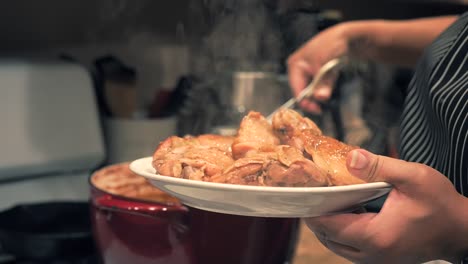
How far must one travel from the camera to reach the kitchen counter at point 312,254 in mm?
823

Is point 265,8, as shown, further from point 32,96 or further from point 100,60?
point 32,96

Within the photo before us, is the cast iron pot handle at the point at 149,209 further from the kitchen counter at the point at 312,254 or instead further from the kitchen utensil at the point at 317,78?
the kitchen utensil at the point at 317,78

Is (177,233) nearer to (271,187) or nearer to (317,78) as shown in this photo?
(271,187)

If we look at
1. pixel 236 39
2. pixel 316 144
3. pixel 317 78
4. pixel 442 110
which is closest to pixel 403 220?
pixel 316 144

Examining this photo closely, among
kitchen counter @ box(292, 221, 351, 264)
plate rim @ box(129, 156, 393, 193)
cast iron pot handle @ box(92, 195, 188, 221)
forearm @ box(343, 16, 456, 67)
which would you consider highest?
forearm @ box(343, 16, 456, 67)

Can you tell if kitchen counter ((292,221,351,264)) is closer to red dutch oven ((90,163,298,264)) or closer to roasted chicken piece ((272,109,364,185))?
red dutch oven ((90,163,298,264))

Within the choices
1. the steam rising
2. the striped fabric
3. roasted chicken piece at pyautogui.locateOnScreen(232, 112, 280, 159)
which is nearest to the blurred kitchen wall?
the steam rising

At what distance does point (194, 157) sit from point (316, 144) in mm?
104

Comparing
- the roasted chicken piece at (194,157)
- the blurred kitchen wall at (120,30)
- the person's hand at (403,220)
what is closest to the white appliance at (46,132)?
the blurred kitchen wall at (120,30)

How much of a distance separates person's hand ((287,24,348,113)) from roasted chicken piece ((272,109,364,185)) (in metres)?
0.42

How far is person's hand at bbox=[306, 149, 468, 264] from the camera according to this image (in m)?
0.48

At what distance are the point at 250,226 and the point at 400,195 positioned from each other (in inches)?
7.4

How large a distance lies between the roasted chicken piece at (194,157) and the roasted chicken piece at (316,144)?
0.05 metres

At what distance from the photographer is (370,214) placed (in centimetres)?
52
